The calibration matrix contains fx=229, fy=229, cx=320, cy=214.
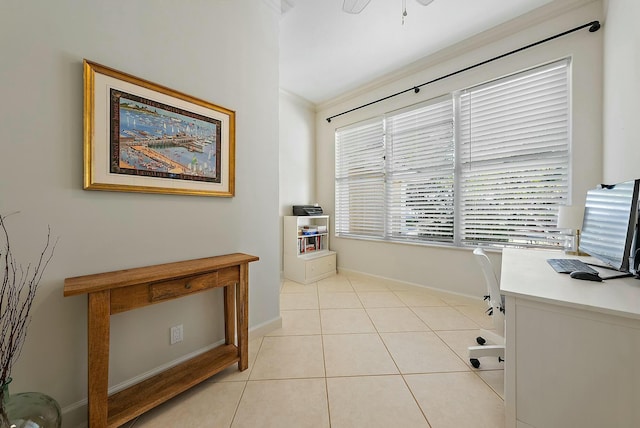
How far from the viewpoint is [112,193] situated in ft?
4.23

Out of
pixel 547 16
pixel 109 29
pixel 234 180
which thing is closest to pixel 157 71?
pixel 109 29

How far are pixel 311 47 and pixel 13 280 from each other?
10.2 ft

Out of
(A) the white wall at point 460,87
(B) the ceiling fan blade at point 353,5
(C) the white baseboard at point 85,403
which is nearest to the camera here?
(C) the white baseboard at point 85,403

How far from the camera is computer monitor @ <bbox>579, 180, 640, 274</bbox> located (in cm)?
116

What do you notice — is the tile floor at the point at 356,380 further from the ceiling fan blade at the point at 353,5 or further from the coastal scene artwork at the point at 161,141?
the ceiling fan blade at the point at 353,5

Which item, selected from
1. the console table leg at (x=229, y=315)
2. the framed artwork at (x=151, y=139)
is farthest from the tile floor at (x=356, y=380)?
the framed artwork at (x=151, y=139)

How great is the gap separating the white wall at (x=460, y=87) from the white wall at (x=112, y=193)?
2.04 m

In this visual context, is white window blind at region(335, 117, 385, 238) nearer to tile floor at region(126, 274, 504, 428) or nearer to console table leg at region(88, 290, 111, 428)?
tile floor at region(126, 274, 504, 428)

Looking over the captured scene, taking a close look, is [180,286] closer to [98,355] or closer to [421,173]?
[98,355]

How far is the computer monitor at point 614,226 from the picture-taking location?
3.82 ft

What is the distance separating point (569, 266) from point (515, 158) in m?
1.41

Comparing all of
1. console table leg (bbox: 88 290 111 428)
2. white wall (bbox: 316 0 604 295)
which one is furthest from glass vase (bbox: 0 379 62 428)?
white wall (bbox: 316 0 604 295)

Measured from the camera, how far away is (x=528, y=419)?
1.03 metres

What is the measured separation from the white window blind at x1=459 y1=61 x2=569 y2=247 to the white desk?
4.41 ft
